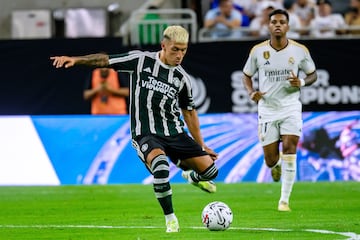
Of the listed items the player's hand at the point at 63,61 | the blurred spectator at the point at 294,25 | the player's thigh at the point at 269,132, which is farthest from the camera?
the blurred spectator at the point at 294,25

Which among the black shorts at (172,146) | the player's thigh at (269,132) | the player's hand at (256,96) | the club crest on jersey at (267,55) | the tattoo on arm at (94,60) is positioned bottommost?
the player's thigh at (269,132)

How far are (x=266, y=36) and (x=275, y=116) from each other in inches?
317

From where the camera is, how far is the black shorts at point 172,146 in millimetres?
10945

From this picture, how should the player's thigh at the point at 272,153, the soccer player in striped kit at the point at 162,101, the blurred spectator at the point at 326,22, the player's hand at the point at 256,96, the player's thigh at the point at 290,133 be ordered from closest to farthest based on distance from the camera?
1. the soccer player in striped kit at the point at 162,101
2. the player's hand at the point at 256,96
3. the player's thigh at the point at 290,133
4. the player's thigh at the point at 272,153
5. the blurred spectator at the point at 326,22

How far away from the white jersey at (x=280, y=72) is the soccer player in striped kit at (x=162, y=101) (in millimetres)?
2934

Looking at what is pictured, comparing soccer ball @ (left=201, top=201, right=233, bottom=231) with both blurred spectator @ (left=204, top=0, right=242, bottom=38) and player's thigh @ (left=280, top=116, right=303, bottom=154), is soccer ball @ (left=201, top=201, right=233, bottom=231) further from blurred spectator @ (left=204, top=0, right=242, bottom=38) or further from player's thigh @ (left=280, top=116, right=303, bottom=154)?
blurred spectator @ (left=204, top=0, right=242, bottom=38)

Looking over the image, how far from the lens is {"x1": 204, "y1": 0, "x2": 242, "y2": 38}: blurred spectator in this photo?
880 inches

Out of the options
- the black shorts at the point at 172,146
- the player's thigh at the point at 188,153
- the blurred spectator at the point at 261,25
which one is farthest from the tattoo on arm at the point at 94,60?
the blurred spectator at the point at 261,25

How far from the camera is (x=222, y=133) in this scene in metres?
19.7

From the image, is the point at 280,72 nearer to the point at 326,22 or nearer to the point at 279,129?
the point at 279,129

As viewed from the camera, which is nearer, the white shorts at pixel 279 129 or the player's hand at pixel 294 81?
the player's hand at pixel 294 81

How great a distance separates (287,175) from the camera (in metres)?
13.8

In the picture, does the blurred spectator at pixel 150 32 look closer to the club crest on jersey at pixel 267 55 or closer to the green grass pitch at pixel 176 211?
the green grass pitch at pixel 176 211

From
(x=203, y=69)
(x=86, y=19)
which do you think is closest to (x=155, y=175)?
(x=203, y=69)
